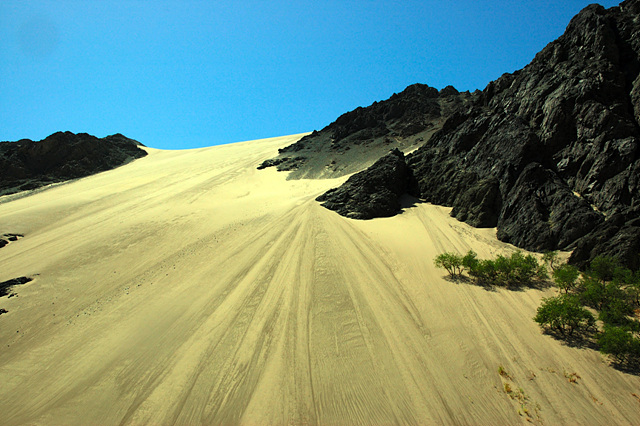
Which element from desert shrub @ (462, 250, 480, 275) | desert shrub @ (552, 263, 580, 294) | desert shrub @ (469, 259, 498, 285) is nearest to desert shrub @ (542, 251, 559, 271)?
desert shrub @ (552, 263, 580, 294)

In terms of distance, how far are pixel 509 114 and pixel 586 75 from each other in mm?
3479

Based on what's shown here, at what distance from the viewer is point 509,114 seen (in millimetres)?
16391

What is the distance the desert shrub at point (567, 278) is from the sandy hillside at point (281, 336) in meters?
0.99

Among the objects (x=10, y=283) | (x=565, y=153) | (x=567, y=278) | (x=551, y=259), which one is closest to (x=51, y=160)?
(x=10, y=283)

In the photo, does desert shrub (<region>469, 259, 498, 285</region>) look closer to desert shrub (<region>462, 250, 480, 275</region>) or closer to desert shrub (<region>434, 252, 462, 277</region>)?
desert shrub (<region>462, 250, 480, 275</region>)

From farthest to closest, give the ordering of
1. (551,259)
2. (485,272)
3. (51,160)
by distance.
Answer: (51,160) < (485,272) < (551,259)

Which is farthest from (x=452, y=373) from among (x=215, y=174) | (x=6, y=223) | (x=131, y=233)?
(x=215, y=174)

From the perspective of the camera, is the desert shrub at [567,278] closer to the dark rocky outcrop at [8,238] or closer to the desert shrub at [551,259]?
the desert shrub at [551,259]

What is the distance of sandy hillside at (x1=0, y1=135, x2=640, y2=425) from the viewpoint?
605 cm

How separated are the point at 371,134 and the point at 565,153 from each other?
2568 cm

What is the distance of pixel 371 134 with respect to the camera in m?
37.1

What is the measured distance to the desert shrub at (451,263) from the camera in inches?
416

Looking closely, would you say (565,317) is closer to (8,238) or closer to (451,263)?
(451,263)

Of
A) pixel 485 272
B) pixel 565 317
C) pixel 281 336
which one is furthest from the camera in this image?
pixel 485 272
